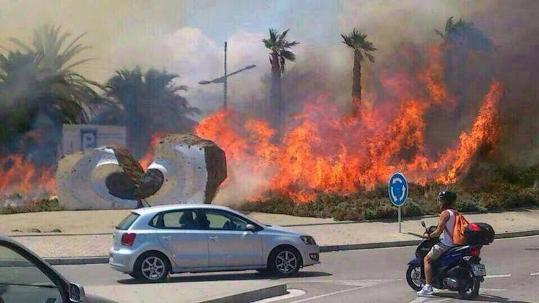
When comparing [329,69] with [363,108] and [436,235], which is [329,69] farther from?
[436,235]

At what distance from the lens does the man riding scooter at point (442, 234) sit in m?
10.8

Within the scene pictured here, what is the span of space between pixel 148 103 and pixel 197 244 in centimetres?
3622

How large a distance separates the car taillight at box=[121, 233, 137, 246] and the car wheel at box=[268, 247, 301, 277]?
2.33m

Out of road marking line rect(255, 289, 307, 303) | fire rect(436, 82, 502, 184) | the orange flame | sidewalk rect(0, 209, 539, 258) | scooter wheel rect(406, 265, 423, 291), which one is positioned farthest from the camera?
the orange flame

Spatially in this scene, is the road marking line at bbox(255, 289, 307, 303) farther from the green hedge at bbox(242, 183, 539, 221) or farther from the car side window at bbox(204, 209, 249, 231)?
the green hedge at bbox(242, 183, 539, 221)

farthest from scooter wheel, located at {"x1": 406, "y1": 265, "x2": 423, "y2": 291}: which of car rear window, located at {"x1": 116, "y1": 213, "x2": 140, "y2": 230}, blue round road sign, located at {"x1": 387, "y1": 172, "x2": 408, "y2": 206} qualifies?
blue round road sign, located at {"x1": 387, "y1": 172, "x2": 408, "y2": 206}

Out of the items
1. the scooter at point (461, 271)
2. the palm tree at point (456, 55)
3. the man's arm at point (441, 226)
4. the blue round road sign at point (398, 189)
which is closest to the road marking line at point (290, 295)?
the scooter at point (461, 271)

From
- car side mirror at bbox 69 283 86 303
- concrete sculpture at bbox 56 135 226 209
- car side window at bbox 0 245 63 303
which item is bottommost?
car side mirror at bbox 69 283 86 303

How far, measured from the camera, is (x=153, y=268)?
13445mm

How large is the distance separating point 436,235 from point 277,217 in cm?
1676

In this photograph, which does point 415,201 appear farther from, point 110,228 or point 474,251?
point 474,251

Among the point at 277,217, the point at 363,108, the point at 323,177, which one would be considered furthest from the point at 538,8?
the point at 277,217

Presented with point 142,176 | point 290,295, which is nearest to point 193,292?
point 290,295

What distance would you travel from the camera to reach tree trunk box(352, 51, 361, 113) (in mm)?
37500
